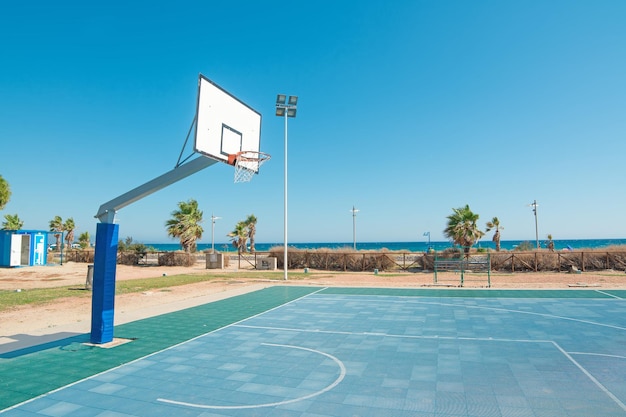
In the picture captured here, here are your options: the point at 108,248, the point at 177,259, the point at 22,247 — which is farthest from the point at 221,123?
the point at 22,247

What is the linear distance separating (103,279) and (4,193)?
115 feet

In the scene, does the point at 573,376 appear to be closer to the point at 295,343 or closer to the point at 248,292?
the point at 295,343

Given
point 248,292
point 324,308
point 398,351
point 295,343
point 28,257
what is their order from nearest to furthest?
point 398,351 < point 295,343 < point 324,308 < point 248,292 < point 28,257

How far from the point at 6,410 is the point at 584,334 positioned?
12.7m

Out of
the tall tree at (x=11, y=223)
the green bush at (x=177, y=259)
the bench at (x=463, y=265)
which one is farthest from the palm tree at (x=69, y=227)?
the bench at (x=463, y=265)

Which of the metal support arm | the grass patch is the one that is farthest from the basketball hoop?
the grass patch

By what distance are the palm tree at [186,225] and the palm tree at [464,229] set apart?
2515cm

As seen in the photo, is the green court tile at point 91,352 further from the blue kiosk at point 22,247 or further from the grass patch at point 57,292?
the blue kiosk at point 22,247

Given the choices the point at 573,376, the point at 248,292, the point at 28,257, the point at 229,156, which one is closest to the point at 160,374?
the point at 229,156

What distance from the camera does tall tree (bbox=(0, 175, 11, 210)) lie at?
117ft

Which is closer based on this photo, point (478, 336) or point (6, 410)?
point (6, 410)

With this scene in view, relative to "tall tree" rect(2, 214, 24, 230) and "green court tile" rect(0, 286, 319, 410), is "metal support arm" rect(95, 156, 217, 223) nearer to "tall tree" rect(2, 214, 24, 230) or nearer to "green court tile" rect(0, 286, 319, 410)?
"green court tile" rect(0, 286, 319, 410)

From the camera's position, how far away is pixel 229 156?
441 inches

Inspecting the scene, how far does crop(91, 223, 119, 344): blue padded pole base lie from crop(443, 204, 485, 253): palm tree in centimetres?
2825
